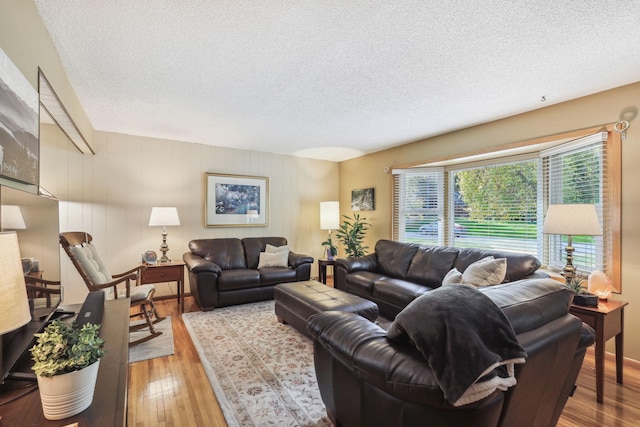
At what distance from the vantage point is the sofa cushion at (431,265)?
11.5 ft

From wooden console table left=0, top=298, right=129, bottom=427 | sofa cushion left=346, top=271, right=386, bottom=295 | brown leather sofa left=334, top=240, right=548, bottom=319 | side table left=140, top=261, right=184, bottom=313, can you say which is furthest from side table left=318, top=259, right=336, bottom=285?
wooden console table left=0, top=298, right=129, bottom=427

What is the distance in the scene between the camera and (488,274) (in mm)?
2738

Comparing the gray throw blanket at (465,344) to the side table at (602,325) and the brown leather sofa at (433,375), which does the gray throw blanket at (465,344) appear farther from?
the side table at (602,325)

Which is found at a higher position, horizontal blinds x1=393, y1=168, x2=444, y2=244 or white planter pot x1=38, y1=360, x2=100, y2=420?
horizontal blinds x1=393, y1=168, x2=444, y2=244

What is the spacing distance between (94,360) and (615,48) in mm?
3423

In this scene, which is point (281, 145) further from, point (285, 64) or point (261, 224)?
point (285, 64)

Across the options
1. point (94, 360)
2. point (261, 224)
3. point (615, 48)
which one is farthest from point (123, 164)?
point (615, 48)

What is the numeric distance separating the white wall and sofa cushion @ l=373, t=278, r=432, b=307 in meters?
2.59

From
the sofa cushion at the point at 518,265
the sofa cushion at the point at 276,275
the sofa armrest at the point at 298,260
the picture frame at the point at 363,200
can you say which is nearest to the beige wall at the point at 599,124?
the sofa cushion at the point at 518,265

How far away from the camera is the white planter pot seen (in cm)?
89

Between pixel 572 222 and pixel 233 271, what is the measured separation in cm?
379

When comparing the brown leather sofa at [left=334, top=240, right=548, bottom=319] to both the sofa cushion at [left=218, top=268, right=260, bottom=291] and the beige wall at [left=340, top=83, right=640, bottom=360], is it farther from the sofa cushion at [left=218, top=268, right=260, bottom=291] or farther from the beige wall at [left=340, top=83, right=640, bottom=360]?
the sofa cushion at [left=218, top=268, right=260, bottom=291]

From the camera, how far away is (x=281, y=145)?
4.94m

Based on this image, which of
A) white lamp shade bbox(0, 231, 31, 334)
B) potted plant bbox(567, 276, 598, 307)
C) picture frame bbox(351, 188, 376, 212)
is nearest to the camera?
white lamp shade bbox(0, 231, 31, 334)
